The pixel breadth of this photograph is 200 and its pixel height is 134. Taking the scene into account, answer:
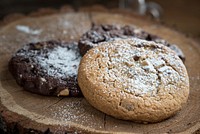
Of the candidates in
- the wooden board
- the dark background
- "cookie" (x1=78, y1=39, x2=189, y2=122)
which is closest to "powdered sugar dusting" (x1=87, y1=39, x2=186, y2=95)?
"cookie" (x1=78, y1=39, x2=189, y2=122)

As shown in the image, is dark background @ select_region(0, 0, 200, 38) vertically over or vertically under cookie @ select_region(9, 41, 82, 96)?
under

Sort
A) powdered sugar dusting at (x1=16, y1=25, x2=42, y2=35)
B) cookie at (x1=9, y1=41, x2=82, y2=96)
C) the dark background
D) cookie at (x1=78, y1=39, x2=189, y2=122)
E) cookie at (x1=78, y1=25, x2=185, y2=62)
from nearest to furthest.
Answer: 1. cookie at (x1=78, y1=39, x2=189, y2=122)
2. cookie at (x1=9, y1=41, x2=82, y2=96)
3. cookie at (x1=78, y1=25, x2=185, y2=62)
4. powdered sugar dusting at (x1=16, y1=25, x2=42, y2=35)
5. the dark background

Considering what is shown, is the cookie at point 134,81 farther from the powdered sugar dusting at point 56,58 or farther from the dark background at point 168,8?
the dark background at point 168,8

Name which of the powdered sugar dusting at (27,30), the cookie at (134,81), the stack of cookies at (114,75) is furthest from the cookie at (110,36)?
the powdered sugar dusting at (27,30)

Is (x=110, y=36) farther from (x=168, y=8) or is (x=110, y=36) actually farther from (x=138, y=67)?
(x=168, y=8)

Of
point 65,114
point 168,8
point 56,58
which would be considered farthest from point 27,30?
point 168,8

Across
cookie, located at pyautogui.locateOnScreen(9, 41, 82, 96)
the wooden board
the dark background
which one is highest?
cookie, located at pyautogui.locateOnScreen(9, 41, 82, 96)

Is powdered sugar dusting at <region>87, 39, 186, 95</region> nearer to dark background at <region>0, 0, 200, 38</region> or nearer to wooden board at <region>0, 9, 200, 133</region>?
wooden board at <region>0, 9, 200, 133</region>

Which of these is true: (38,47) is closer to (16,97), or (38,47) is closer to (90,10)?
(16,97)
